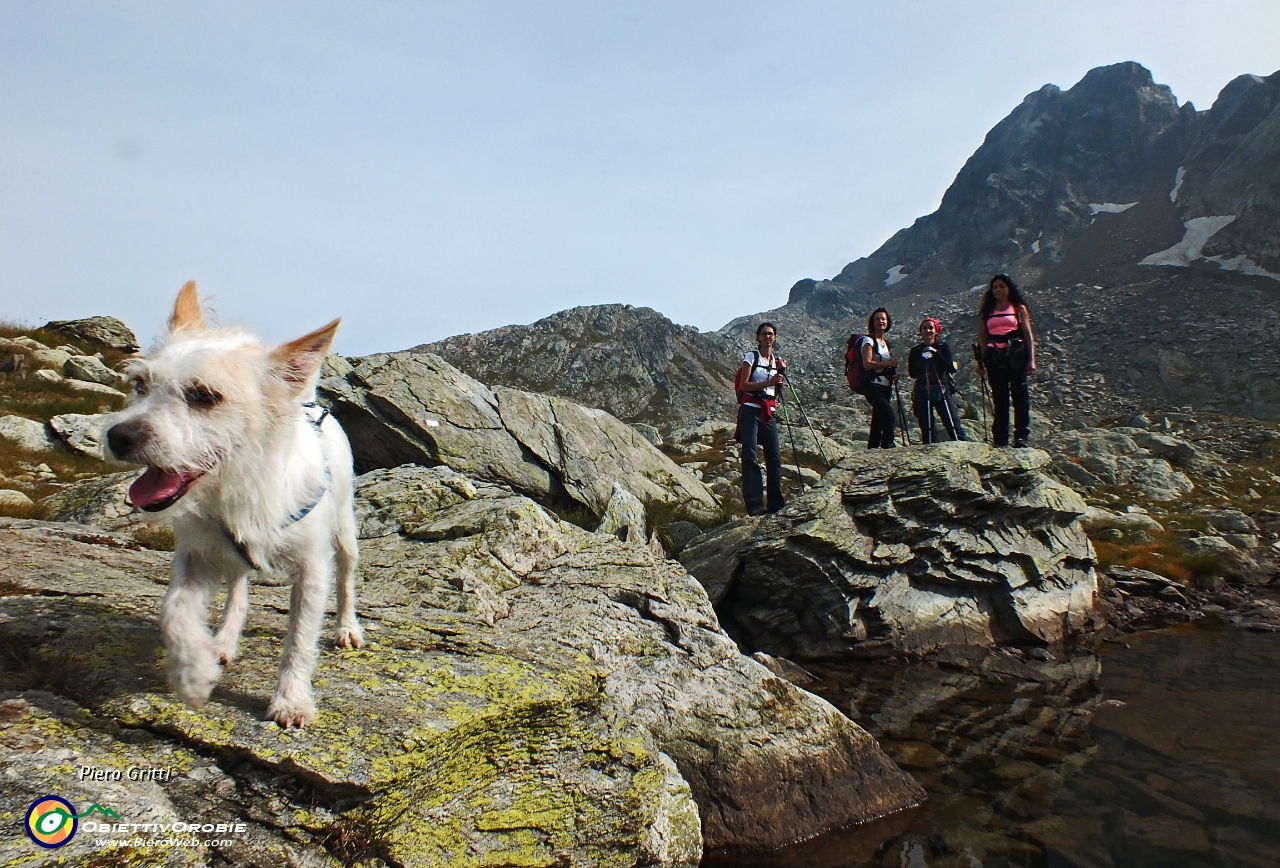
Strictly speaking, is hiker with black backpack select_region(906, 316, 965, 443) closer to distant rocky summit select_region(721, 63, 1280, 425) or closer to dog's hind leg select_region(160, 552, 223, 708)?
dog's hind leg select_region(160, 552, 223, 708)

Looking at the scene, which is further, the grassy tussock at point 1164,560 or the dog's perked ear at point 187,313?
the grassy tussock at point 1164,560

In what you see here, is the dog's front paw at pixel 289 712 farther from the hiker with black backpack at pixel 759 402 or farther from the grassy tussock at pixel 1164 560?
the grassy tussock at pixel 1164 560

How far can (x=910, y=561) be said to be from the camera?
11789mm

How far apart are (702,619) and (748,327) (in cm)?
19354

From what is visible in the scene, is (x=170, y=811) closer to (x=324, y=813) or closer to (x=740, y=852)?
(x=324, y=813)

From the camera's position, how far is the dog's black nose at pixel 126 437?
302 cm

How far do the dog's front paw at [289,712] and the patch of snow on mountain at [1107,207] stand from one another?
608 ft

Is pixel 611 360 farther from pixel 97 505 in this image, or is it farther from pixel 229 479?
pixel 229 479

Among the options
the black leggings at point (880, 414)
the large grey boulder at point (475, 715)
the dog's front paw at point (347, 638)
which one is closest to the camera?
the large grey boulder at point (475, 715)

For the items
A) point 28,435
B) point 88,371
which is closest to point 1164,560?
point 28,435

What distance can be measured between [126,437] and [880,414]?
43.0ft

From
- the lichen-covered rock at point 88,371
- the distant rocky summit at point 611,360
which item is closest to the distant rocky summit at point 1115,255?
the distant rocky summit at point 611,360

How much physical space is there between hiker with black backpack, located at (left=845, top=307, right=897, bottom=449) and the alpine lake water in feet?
17.0

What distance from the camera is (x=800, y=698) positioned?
21.1 feet
